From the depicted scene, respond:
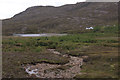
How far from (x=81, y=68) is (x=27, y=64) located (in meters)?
11.3

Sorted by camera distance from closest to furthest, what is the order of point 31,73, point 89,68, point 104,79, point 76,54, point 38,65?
point 104,79
point 31,73
point 89,68
point 38,65
point 76,54

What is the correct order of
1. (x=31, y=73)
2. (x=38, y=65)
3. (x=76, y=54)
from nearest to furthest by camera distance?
(x=31, y=73) → (x=38, y=65) → (x=76, y=54)

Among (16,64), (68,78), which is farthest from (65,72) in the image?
(16,64)

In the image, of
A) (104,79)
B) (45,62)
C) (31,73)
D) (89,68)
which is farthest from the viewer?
(45,62)

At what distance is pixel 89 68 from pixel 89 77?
5999 millimetres

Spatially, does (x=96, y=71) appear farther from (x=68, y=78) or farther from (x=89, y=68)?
(x=68, y=78)

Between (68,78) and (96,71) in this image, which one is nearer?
(68,78)

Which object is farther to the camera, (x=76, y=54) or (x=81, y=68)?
(x=76, y=54)

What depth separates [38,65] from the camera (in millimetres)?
41188

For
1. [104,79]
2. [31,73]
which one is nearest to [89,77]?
[104,79]

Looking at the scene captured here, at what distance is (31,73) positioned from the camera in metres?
34.6

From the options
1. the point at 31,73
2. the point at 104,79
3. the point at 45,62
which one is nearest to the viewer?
the point at 104,79

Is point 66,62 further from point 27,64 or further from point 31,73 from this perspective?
point 31,73

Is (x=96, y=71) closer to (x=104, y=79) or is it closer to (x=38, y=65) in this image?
(x=104, y=79)
